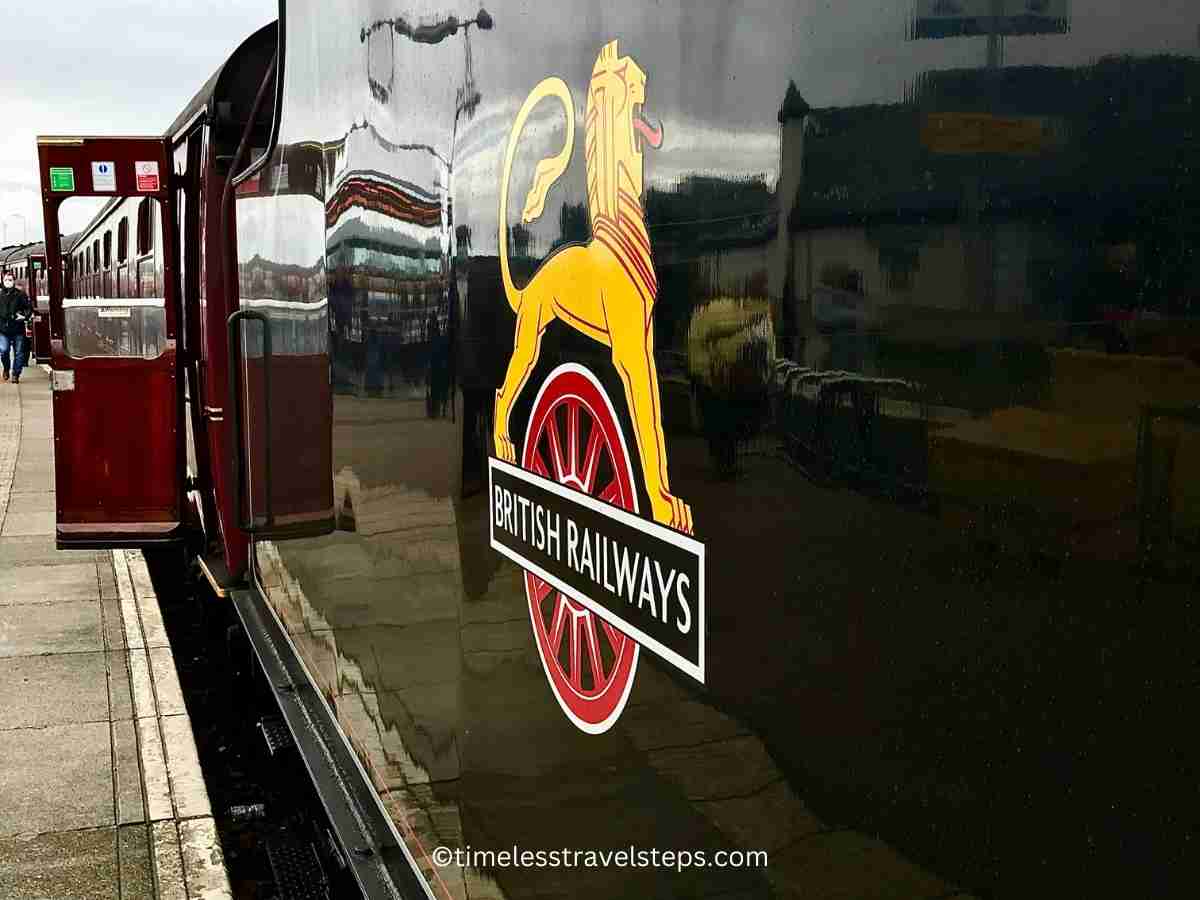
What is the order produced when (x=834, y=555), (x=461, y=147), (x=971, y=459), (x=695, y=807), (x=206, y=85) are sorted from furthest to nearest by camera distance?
(x=206, y=85)
(x=461, y=147)
(x=695, y=807)
(x=834, y=555)
(x=971, y=459)

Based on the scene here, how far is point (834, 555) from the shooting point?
1.18 meters

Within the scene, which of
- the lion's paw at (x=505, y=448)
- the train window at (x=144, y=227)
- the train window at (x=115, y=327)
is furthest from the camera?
the train window at (x=144, y=227)

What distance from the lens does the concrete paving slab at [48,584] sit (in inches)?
328

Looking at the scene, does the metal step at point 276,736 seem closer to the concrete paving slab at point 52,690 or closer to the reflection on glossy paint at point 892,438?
the concrete paving slab at point 52,690

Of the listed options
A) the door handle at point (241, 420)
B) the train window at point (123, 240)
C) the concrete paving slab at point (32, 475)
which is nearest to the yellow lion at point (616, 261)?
the door handle at point (241, 420)

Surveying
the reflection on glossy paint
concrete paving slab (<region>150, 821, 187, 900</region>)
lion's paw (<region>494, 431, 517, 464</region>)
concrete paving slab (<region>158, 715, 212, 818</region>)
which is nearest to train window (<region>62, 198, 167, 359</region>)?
concrete paving slab (<region>158, 715, 212, 818</region>)

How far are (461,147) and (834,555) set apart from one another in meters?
1.24

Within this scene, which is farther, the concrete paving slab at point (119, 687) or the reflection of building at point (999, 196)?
the concrete paving slab at point (119, 687)

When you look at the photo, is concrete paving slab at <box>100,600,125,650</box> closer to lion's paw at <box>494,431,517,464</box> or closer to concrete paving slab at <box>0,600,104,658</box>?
concrete paving slab at <box>0,600,104,658</box>

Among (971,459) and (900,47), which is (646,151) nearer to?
(900,47)

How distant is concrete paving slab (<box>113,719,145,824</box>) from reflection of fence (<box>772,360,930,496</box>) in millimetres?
4233

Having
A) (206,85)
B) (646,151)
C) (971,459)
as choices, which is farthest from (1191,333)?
(206,85)

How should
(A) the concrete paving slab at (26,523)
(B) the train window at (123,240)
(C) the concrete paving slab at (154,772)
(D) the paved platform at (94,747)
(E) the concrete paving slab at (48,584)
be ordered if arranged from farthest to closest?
(A) the concrete paving slab at (26,523) < (B) the train window at (123,240) < (E) the concrete paving slab at (48,584) < (C) the concrete paving slab at (154,772) < (D) the paved platform at (94,747)

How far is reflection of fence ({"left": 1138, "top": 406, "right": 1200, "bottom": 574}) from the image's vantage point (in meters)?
0.79
